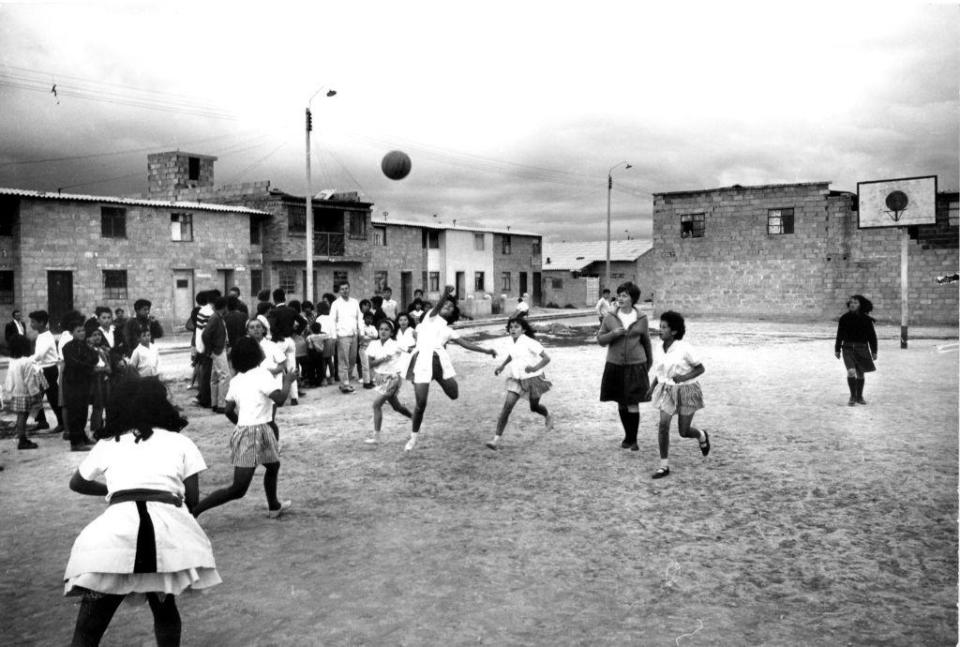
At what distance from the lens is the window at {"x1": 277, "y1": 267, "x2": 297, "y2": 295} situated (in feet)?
120

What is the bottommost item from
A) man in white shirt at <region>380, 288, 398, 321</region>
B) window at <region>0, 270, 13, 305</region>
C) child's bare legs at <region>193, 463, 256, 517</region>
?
child's bare legs at <region>193, 463, 256, 517</region>

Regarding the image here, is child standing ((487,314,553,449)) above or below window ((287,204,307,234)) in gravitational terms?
below

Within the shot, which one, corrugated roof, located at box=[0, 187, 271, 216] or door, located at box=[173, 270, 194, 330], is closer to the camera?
corrugated roof, located at box=[0, 187, 271, 216]

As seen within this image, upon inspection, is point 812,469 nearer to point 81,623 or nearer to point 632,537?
point 632,537

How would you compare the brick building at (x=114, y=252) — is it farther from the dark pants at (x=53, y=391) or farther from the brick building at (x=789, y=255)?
the brick building at (x=789, y=255)

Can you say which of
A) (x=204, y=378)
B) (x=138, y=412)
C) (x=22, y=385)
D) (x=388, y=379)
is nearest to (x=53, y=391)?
(x=22, y=385)

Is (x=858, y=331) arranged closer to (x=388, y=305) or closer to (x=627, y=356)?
(x=627, y=356)

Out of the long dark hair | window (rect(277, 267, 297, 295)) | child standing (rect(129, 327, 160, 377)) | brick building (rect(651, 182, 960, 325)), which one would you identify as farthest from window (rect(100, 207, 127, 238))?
the long dark hair

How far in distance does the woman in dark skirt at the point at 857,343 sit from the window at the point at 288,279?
94.7 feet

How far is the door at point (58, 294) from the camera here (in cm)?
2717

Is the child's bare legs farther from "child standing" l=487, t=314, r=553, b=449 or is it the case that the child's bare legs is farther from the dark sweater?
the dark sweater

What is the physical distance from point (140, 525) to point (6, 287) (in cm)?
2753

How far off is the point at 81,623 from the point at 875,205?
31.4 m

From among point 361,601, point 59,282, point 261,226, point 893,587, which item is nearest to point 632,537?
point 893,587
